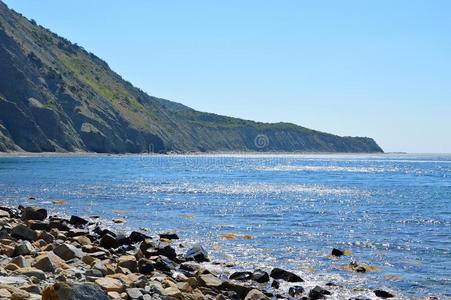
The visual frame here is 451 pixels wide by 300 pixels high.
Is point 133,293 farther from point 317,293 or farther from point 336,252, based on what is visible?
point 336,252

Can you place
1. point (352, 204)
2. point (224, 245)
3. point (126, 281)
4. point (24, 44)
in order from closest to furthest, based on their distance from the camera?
point (126, 281) < point (224, 245) < point (352, 204) < point (24, 44)

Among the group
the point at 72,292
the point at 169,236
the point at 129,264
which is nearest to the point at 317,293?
the point at 129,264

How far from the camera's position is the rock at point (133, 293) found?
1361 centimetres

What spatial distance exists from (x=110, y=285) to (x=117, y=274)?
250cm

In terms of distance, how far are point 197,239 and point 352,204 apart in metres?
26.5

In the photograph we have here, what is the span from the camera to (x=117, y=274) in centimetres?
1641

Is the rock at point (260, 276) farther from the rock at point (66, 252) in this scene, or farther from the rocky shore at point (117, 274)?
the rock at point (66, 252)

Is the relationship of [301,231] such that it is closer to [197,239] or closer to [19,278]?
[197,239]

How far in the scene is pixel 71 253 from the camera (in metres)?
19.2

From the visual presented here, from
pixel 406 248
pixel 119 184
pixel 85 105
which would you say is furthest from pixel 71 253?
pixel 85 105

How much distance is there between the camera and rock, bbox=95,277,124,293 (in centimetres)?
1374

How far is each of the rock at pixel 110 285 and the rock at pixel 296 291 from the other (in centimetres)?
738

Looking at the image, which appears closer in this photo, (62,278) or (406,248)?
(62,278)

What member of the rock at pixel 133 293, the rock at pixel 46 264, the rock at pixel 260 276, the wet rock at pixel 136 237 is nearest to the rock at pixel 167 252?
the rock at pixel 260 276
